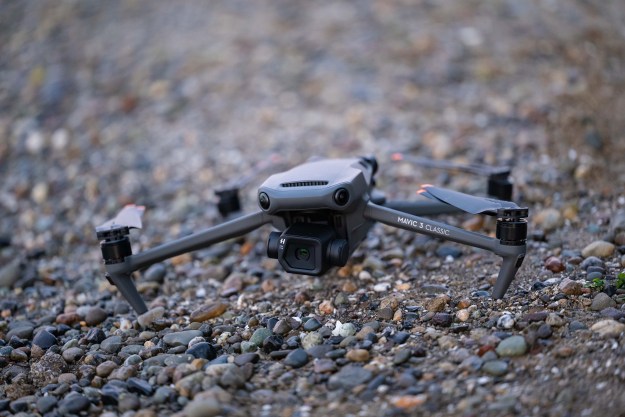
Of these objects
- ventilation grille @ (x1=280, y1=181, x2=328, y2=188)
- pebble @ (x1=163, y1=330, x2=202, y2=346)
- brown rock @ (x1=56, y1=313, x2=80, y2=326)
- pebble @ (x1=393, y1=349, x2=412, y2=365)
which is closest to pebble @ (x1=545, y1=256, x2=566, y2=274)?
pebble @ (x1=393, y1=349, x2=412, y2=365)

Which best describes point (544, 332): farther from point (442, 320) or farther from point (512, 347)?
point (442, 320)

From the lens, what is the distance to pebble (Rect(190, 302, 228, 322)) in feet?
13.7

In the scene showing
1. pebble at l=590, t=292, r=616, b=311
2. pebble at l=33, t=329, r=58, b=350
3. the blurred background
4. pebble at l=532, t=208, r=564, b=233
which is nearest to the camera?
pebble at l=590, t=292, r=616, b=311

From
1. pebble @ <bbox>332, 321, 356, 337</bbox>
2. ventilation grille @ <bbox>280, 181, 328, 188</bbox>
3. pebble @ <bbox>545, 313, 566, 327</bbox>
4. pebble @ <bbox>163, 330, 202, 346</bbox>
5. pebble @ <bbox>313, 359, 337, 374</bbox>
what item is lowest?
pebble @ <bbox>313, 359, 337, 374</bbox>

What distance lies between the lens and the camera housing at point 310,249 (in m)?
3.76

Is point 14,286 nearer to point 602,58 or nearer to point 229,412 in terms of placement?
point 229,412

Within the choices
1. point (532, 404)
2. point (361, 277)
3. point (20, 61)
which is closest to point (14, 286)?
point (361, 277)

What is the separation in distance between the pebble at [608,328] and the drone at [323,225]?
0.54 metres

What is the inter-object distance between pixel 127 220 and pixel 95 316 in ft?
2.18

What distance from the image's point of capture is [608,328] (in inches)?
130

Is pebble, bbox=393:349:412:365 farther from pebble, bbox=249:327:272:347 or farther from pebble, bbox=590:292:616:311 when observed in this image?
pebble, bbox=590:292:616:311

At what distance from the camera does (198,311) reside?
4230 millimetres

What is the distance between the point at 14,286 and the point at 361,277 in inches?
105

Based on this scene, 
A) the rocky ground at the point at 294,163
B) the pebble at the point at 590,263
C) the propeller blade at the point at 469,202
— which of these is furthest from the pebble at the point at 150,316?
the pebble at the point at 590,263
